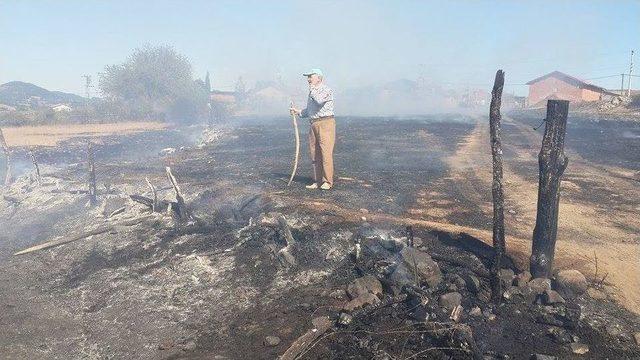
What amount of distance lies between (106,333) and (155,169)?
7.84m

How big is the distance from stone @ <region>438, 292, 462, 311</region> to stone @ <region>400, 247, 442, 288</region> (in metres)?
0.32

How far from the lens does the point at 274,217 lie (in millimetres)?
5953

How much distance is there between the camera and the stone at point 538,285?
390 centimetres

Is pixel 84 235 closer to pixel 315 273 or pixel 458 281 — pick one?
pixel 315 273

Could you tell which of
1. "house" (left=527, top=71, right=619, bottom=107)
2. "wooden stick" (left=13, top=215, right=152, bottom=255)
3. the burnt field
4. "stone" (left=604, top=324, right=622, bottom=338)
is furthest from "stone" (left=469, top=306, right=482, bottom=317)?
"house" (left=527, top=71, right=619, bottom=107)

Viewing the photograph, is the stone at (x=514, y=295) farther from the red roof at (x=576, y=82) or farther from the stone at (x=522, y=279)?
the red roof at (x=576, y=82)

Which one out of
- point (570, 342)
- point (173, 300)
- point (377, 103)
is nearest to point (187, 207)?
point (173, 300)

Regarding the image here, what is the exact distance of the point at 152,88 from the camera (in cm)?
4369

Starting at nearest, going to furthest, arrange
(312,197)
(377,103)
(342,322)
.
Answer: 1. (342,322)
2. (312,197)
3. (377,103)

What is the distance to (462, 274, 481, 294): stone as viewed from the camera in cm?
393

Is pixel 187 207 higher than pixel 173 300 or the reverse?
higher

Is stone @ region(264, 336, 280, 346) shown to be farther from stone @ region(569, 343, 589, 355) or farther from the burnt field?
stone @ region(569, 343, 589, 355)

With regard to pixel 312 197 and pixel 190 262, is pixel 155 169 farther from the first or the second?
pixel 190 262

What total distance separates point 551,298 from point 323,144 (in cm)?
457
